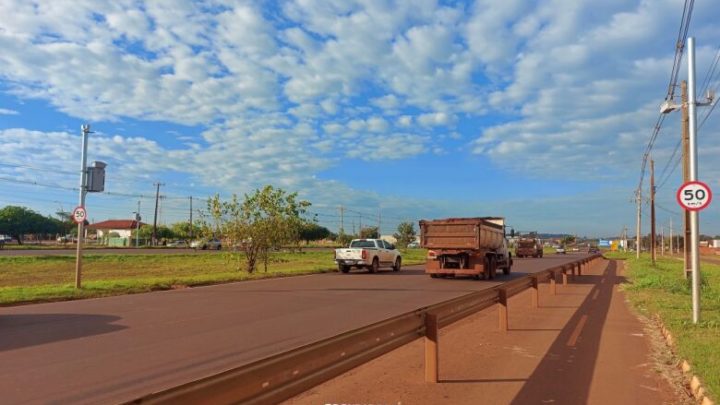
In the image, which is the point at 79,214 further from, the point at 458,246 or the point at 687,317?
the point at 687,317

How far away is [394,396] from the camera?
6.00 meters

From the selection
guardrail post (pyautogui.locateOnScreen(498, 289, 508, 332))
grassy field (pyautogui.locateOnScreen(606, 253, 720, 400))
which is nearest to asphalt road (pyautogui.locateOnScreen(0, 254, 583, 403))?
guardrail post (pyautogui.locateOnScreen(498, 289, 508, 332))

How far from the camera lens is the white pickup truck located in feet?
91.2

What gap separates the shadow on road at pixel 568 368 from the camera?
6.08 m

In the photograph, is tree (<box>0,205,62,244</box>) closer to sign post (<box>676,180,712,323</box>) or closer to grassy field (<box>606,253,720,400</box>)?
grassy field (<box>606,253,720,400</box>)

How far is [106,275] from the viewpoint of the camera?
31.4m

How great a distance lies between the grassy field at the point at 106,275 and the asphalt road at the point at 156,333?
145cm

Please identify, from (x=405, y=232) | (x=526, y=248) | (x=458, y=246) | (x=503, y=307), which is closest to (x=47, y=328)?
(x=503, y=307)

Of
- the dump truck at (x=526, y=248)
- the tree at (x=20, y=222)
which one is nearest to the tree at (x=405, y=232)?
the dump truck at (x=526, y=248)

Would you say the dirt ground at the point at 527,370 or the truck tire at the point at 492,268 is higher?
the truck tire at the point at 492,268

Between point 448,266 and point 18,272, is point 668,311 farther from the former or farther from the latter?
point 18,272

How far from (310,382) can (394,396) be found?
1865 millimetres

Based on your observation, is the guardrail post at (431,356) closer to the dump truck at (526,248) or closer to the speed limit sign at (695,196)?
the speed limit sign at (695,196)

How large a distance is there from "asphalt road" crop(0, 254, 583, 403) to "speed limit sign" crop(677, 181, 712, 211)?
651 cm
